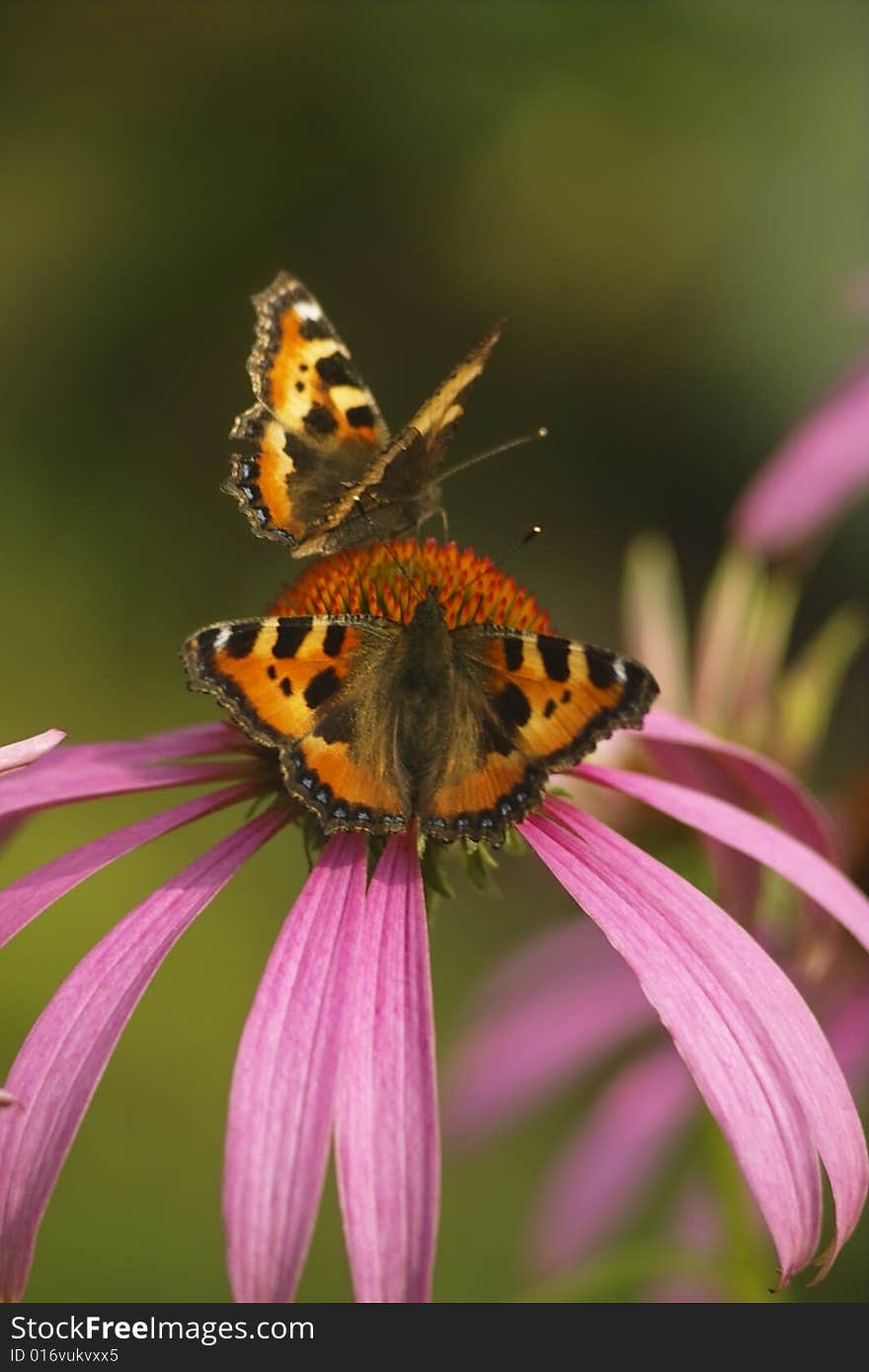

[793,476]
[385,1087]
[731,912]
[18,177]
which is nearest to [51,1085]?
Answer: [385,1087]

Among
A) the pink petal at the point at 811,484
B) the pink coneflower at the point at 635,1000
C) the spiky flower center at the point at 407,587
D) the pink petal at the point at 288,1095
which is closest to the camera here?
the pink petal at the point at 288,1095

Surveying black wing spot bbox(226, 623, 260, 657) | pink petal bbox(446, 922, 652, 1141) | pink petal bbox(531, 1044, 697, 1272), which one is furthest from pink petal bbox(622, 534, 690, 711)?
black wing spot bbox(226, 623, 260, 657)

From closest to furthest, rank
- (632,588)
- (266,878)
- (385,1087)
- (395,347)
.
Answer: (385,1087), (632,588), (266,878), (395,347)

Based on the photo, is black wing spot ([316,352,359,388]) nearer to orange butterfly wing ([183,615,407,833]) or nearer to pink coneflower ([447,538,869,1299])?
orange butterfly wing ([183,615,407,833])

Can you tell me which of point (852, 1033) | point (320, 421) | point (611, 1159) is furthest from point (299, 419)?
point (611, 1159)

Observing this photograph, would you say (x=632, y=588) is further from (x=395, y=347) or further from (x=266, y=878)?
(x=395, y=347)

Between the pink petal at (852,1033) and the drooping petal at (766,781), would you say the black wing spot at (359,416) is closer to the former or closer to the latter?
Result: the drooping petal at (766,781)

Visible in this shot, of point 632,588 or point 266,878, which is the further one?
point 266,878

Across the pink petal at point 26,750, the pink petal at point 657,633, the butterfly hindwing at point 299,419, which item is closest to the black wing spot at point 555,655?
the butterfly hindwing at point 299,419
